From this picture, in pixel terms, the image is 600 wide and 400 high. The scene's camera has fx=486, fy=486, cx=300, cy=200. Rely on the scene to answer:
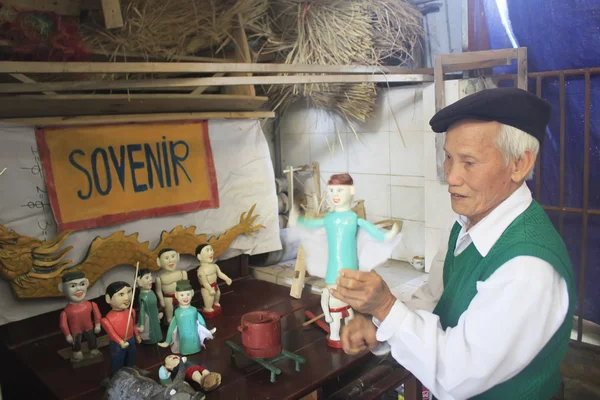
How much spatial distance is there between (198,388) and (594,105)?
2.08 metres

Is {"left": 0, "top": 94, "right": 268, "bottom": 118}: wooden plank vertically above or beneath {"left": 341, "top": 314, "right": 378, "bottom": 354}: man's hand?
above

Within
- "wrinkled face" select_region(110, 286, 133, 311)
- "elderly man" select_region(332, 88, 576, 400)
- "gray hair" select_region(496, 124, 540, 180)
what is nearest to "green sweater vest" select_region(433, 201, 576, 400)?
"elderly man" select_region(332, 88, 576, 400)

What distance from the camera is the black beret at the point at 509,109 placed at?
1064 millimetres

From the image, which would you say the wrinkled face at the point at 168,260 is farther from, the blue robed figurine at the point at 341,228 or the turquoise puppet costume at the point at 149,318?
the blue robed figurine at the point at 341,228

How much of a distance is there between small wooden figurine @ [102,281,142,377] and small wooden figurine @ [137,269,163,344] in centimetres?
18

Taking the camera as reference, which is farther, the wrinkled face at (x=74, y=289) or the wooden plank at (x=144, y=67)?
the wrinkled face at (x=74, y=289)

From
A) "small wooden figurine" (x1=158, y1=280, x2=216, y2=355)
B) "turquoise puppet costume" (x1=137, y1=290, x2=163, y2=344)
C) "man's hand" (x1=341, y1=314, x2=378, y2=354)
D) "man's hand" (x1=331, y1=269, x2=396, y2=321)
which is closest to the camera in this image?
"man's hand" (x1=331, y1=269, x2=396, y2=321)

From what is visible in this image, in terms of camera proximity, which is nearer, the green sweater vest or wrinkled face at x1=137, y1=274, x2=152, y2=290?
the green sweater vest

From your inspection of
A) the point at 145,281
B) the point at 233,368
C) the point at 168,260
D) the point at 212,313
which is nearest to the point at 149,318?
the point at 145,281

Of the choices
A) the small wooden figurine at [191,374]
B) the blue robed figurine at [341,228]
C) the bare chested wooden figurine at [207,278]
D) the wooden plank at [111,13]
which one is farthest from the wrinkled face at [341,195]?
the wooden plank at [111,13]

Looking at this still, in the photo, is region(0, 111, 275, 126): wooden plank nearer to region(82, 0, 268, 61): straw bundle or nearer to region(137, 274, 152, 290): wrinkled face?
region(82, 0, 268, 61): straw bundle

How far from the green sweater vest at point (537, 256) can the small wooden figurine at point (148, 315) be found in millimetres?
1367

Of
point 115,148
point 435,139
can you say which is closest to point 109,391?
point 115,148

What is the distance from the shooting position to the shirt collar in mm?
1122
